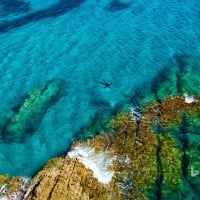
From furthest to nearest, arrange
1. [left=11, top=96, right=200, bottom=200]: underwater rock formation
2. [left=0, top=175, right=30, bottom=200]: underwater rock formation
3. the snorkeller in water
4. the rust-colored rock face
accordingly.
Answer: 1. the snorkeller in water
2. [left=0, top=175, right=30, bottom=200]: underwater rock formation
3. [left=11, top=96, right=200, bottom=200]: underwater rock formation
4. the rust-colored rock face

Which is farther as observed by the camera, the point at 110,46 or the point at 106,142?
the point at 110,46

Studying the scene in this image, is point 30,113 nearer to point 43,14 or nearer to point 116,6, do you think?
point 43,14

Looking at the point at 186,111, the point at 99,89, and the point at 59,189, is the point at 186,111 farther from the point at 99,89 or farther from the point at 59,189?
the point at 59,189

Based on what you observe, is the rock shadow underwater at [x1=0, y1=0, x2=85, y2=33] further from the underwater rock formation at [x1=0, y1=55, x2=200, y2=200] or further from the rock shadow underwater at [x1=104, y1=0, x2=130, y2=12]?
the underwater rock formation at [x1=0, y1=55, x2=200, y2=200]

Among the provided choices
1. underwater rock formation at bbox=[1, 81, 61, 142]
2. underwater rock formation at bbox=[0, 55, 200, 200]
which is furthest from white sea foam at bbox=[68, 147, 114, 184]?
underwater rock formation at bbox=[1, 81, 61, 142]

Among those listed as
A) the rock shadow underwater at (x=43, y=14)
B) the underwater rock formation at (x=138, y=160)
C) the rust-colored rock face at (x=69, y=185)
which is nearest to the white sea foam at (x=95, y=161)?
the underwater rock formation at (x=138, y=160)

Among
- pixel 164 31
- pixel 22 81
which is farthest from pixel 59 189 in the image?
pixel 164 31
